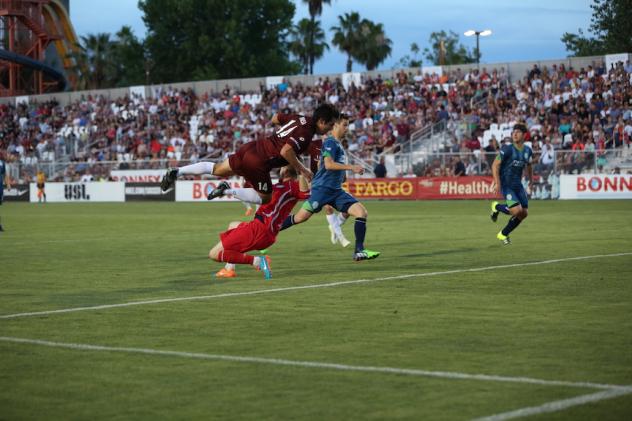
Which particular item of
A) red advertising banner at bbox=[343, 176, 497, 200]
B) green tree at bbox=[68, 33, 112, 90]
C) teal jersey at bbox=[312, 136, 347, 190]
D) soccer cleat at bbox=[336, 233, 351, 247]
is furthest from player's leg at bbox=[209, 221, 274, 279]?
green tree at bbox=[68, 33, 112, 90]

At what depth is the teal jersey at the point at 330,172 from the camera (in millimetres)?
15297

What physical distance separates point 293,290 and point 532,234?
33.1 feet

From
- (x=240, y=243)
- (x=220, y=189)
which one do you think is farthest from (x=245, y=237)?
(x=220, y=189)

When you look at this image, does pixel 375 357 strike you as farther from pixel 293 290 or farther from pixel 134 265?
pixel 134 265

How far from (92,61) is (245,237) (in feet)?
284

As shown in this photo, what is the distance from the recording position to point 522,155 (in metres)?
18.4

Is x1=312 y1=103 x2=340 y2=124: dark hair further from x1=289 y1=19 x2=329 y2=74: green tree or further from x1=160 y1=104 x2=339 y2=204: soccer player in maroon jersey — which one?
x1=289 y1=19 x2=329 y2=74: green tree

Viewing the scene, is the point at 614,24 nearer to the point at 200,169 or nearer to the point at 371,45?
the point at 371,45

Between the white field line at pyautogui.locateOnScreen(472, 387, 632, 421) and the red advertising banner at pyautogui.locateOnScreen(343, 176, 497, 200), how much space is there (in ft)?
114

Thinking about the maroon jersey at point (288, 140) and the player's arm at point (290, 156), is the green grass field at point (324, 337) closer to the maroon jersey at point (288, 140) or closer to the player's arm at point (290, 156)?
the player's arm at point (290, 156)

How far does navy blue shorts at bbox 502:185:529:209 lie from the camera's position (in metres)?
18.3

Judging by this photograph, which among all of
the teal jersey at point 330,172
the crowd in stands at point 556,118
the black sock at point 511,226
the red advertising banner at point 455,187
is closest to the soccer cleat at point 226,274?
the teal jersey at point 330,172

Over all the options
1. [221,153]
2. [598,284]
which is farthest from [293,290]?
[221,153]

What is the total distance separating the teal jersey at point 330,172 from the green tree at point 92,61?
82.0 meters
